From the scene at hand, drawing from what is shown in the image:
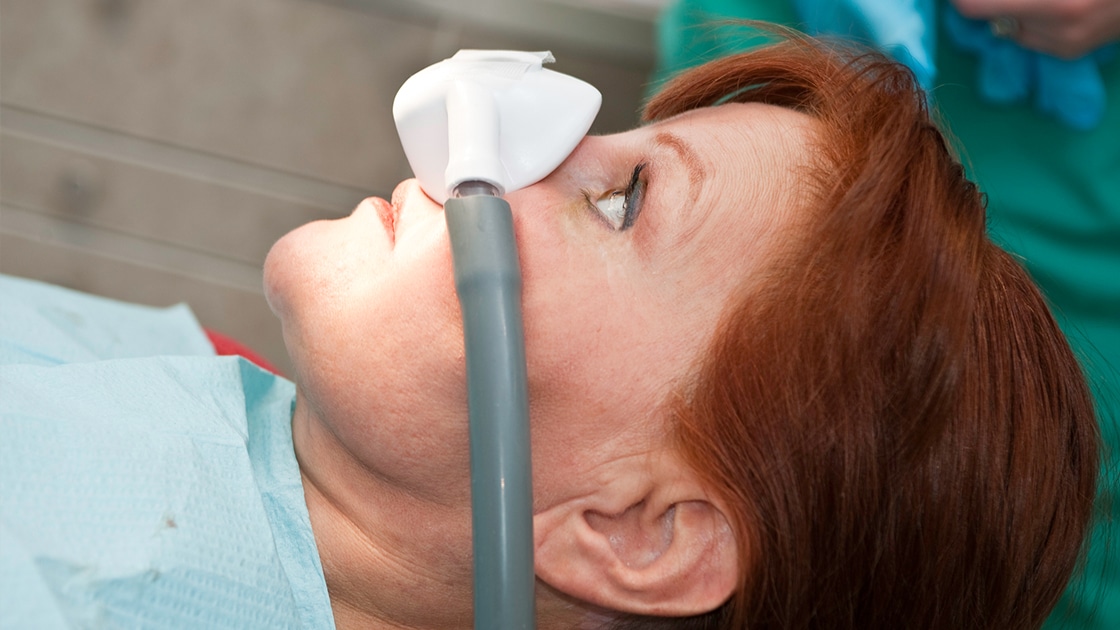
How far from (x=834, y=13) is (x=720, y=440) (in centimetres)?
63

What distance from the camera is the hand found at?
104 cm

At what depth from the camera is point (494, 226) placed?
71 centimetres

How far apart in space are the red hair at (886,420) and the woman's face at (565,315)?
37 mm

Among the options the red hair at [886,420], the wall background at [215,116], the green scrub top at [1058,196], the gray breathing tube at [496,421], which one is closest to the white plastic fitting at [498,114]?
the gray breathing tube at [496,421]

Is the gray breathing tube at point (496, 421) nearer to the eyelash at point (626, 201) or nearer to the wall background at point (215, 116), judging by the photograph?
the eyelash at point (626, 201)

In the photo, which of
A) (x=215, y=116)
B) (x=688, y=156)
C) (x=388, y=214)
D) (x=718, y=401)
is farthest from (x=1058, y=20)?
(x=215, y=116)

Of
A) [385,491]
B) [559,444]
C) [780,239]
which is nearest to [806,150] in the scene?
[780,239]

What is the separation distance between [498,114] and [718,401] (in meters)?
0.30

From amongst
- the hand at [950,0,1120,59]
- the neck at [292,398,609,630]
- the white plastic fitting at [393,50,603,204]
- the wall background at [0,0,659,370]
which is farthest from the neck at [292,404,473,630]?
the wall background at [0,0,659,370]

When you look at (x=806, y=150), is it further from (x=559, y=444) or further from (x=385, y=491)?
(x=385, y=491)

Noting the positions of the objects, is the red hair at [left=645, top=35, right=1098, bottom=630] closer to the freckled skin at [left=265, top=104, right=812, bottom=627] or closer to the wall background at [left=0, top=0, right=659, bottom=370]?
the freckled skin at [left=265, top=104, right=812, bottom=627]

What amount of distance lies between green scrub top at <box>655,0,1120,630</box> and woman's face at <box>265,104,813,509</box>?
466 mm

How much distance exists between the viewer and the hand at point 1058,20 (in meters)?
1.04

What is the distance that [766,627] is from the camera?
757 mm
